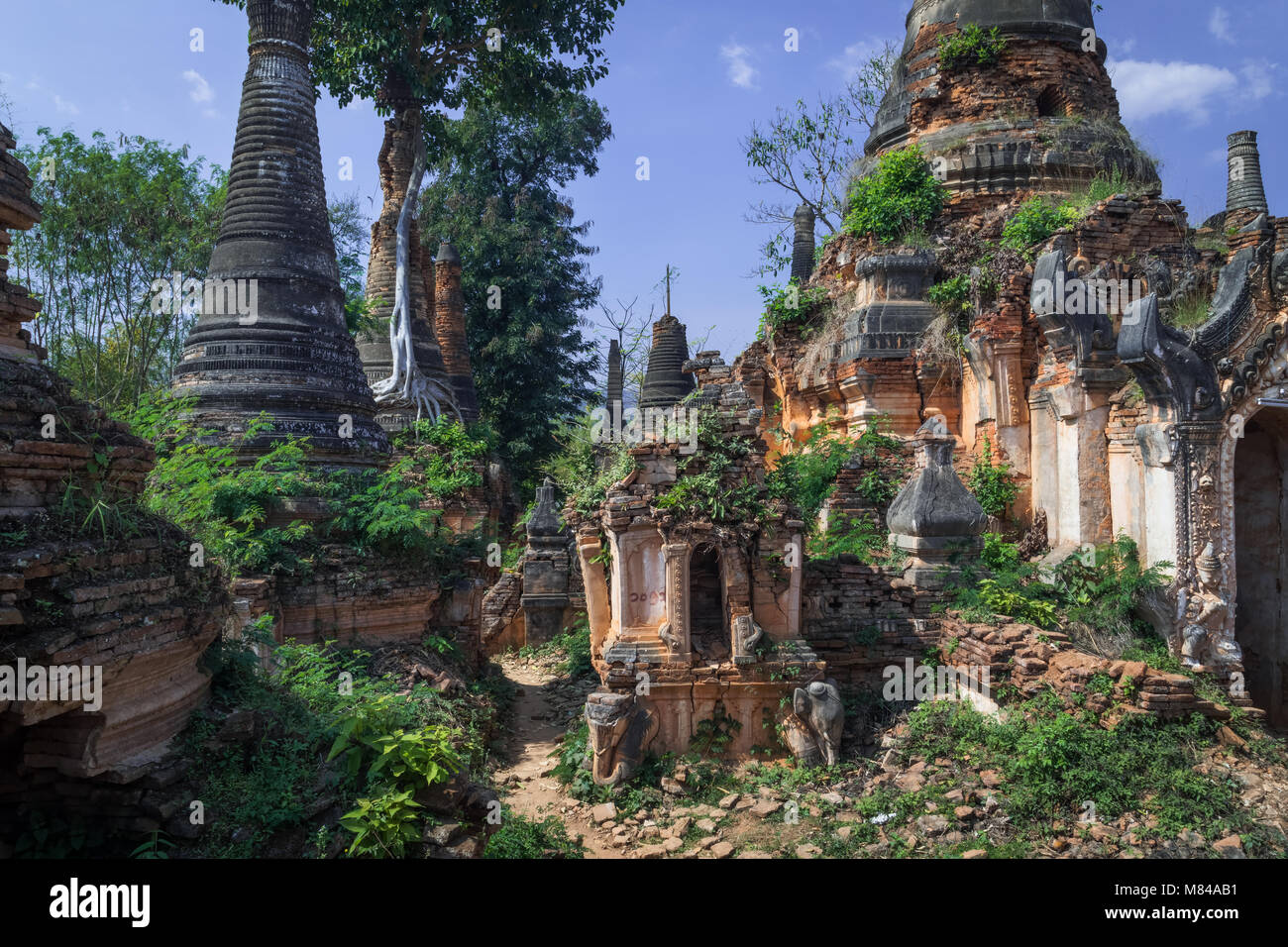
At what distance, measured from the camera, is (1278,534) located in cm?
985

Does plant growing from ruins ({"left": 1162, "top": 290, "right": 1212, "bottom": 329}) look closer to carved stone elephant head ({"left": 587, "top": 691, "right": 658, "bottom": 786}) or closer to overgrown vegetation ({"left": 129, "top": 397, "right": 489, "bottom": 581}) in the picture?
carved stone elephant head ({"left": 587, "top": 691, "right": 658, "bottom": 786})

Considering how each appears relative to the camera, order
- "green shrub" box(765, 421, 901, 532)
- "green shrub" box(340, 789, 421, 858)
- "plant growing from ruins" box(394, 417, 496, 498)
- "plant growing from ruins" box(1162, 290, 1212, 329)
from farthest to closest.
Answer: "plant growing from ruins" box(394, 417, 496, 498), "green shrub" box(765, 421, 901, 532), "plant growing from ruins" box(1162, 290, 1212, 329), "green shrub" box(340, 789, 421, 858)

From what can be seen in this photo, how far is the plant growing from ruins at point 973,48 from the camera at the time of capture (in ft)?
51.3

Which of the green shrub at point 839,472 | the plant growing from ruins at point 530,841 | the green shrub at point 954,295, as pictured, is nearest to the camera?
the plant growing from ruins at point 530,841

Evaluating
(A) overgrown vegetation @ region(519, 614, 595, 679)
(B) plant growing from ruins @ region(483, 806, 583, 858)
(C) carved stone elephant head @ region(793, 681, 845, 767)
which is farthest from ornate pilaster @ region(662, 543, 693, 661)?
(A) overgrown vegetation @ region(519, 614, 595, 679)

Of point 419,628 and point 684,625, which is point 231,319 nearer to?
point 419,628

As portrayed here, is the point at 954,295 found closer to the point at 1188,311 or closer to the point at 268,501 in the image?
the point at 1188,311

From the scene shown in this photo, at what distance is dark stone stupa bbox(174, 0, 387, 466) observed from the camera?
9617 mm

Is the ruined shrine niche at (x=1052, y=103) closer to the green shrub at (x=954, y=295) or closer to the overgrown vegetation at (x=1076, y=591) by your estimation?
the green shrub at (x=954, y=295)

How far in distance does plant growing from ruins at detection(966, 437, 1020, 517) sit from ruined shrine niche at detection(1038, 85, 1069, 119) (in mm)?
7826

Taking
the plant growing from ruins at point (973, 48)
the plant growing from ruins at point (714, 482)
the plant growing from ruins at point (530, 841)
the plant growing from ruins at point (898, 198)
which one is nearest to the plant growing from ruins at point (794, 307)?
the plant growing from ruins at point (898, 198)

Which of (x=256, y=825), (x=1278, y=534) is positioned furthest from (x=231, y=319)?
(x=1278, y=534)

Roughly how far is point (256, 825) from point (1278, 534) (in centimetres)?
1123

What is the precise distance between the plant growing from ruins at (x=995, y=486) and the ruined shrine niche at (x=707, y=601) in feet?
16.4
